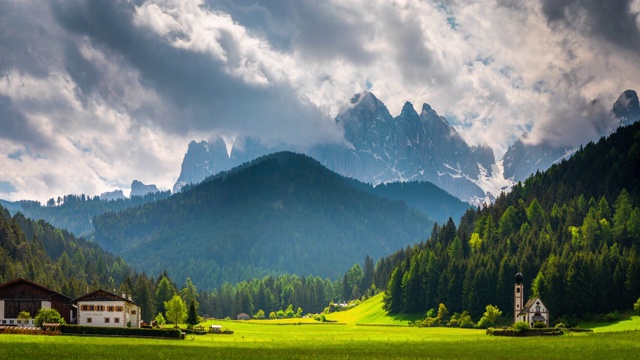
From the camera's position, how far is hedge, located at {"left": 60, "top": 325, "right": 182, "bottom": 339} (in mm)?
112812

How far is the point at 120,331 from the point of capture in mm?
114562

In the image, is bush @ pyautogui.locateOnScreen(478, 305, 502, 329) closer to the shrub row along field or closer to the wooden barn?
the shrub row along field

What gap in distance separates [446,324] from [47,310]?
88.4 metres

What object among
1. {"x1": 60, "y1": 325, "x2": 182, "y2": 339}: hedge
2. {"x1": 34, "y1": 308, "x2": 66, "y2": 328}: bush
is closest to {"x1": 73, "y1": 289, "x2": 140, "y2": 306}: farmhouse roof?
{"x1": 34, "y1": 308, "x2": 66, "y2": 328}: bush

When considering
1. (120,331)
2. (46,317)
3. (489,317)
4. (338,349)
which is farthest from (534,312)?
(46,317)

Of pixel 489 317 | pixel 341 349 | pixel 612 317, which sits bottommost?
pixel 489 317

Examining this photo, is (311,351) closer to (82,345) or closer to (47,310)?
(82,345)

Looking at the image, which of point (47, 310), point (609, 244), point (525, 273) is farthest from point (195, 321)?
point (609, 244)

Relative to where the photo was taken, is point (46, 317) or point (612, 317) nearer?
point (46, 317)

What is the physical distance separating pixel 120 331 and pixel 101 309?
26974 mm

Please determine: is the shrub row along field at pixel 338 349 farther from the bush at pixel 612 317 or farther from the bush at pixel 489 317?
the bush at pixel 489 317

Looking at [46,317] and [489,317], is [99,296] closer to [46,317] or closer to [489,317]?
[46,317]

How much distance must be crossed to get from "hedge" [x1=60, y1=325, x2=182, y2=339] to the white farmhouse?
78.8 feet

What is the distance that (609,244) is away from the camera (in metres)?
186
